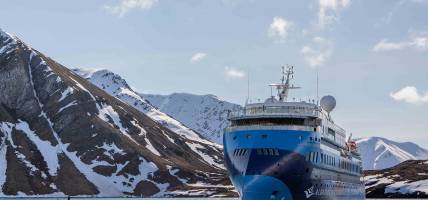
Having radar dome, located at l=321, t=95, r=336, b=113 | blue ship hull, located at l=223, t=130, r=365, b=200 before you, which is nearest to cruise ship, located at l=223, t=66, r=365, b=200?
blue ship hull, located at l=223, t=130, r=365, b=200

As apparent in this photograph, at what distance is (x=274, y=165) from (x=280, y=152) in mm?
1786

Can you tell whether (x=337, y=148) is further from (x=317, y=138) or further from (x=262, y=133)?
(x=262, y=133)

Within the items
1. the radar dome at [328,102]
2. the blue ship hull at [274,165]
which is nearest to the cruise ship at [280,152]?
the blue ship hull at [274,165]

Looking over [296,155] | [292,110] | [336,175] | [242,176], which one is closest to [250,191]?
[242,176]

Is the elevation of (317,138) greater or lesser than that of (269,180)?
greater

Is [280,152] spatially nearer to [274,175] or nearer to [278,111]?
[274,175]

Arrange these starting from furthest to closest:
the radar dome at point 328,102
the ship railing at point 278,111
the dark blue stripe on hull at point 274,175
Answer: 1. the radar dome at point 328,102
2. the ship railing at point 278,111
3. the dark blue stripe on hull at point 274,175

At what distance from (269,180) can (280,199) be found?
2.85m

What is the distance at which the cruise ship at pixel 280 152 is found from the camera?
77625mm

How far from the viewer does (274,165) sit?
77250 mm

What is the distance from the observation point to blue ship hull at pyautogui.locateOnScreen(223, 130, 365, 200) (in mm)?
77438

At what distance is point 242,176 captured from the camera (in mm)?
79250

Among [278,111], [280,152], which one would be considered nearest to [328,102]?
[278,111]

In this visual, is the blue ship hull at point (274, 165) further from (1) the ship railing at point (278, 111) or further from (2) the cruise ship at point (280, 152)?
(1) the ship railing at point (278, 111)
